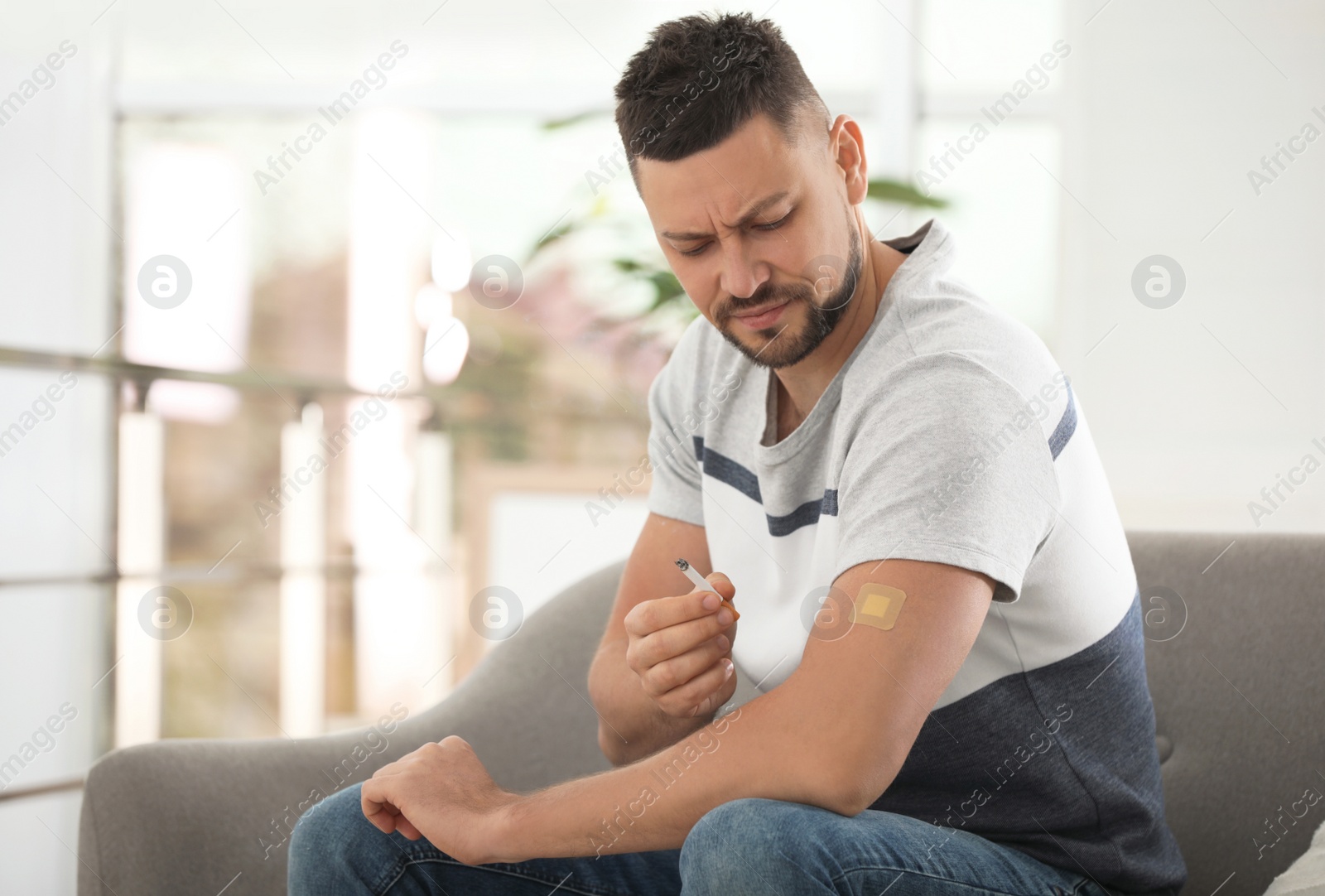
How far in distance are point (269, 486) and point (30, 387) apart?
715 mm

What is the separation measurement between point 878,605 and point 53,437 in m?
2.37

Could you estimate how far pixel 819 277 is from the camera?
99cm

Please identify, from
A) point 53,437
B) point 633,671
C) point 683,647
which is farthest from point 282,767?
point 53,437

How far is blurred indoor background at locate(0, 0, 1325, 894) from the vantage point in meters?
2.27

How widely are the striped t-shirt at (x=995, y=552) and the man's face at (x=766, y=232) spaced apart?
0.18 ft

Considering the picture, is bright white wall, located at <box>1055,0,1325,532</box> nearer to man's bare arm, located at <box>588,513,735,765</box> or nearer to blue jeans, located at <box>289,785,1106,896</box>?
man's bare arm, located at <box>588,513,735,765</box>

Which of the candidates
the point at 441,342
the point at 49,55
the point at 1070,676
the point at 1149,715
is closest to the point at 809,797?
the point at 1070,676

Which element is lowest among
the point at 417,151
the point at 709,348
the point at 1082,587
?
the point at 1082,587

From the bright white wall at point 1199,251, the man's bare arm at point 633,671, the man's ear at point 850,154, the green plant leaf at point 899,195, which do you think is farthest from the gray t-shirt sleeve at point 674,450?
the bright white wall at point 1199,251

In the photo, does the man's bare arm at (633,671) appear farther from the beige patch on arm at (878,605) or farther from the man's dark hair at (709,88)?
the man's dark hair at (709,88)

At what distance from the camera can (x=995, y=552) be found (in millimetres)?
765

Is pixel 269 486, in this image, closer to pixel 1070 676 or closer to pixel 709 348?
pixel 709 348

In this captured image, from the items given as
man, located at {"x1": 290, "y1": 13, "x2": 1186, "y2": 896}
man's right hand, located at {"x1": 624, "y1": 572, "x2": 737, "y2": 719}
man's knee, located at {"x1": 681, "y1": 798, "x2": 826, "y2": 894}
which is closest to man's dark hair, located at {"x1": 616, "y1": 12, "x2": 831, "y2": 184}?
man, located at {"x1": 290, "y1": 13, "x2": 1186, "y2": 896}

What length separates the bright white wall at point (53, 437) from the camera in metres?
2.38
